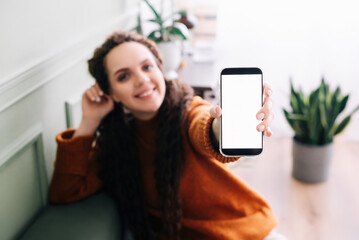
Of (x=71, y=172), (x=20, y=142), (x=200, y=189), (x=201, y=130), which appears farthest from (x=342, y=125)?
(x=20, y=142)

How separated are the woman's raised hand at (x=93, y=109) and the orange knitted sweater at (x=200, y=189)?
35 mm

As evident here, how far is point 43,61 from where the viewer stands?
3.96ft

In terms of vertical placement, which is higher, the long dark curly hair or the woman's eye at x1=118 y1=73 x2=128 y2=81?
the woman's eye at x1=118 y1=73 x2=128 y2=81

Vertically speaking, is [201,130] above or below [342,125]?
above

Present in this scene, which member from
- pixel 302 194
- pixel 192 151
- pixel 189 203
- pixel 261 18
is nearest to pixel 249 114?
pixel 192 151

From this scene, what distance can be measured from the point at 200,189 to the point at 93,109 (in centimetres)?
42

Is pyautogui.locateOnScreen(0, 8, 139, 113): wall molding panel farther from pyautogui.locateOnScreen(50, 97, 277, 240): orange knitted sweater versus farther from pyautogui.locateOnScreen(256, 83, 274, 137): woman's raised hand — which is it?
pyautogui.locateOnScreen(256, 83, 274, 137): woman's raised hand

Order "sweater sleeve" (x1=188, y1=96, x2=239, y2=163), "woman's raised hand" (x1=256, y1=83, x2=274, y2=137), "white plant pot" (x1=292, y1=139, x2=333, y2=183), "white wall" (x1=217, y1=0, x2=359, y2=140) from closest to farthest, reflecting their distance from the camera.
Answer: "woman's raised hand" (x1=256, y1=83, x2=274, y2=137), "sweater sleeve" (x1=188, y1=96, x2=239, y2=163), "white plant pot" (x1=292, y1=139, x2=333, y2=183), "white wall" (x1=217, y1=0, x2=359, y2=140)

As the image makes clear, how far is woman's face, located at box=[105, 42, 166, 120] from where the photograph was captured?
1.15m

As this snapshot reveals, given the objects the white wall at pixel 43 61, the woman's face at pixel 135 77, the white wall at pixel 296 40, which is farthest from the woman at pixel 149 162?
the white wall at pixel 296 40

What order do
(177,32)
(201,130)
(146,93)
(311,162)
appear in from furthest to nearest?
1. (311,162)
2. (177,32)
3. (146,93)
4. (201,130)

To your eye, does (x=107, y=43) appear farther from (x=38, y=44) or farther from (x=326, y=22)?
(x=326, y=22)

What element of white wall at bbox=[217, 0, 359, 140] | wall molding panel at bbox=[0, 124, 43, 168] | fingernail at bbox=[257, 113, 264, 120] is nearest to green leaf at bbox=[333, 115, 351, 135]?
white wall at bbox=[217, 0, 359, 140]

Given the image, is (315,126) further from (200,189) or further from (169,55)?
(200,189)
